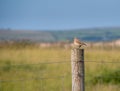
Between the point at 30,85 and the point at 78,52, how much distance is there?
6067mm

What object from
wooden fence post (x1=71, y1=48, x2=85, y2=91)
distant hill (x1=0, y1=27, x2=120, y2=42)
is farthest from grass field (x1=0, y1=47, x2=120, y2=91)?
distant hill (x1=0, y1=27, x2=120, y2=42)

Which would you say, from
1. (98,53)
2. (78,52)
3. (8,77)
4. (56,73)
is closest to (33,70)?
(56,73)

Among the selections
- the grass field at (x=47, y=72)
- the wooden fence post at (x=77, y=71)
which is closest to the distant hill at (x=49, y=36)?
the grass field at (x=47, y=72)

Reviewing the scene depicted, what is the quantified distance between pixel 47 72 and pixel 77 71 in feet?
29.9

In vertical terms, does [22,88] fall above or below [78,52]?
below

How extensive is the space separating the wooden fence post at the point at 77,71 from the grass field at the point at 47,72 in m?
1.03

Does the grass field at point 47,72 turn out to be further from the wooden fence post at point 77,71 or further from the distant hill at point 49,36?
the distant hill at point 49,36

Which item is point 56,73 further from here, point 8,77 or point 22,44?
point 22,44

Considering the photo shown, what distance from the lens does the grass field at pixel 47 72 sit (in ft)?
41.4

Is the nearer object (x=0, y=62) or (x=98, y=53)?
(x=0, y=62)

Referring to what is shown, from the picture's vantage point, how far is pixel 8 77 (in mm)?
14641

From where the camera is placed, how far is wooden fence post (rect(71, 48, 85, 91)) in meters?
6.98

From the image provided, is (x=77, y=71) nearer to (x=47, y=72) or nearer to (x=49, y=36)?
(x=47, y=72)

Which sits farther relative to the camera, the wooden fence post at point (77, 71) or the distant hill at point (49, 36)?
the distant hill at point (49, 36)
